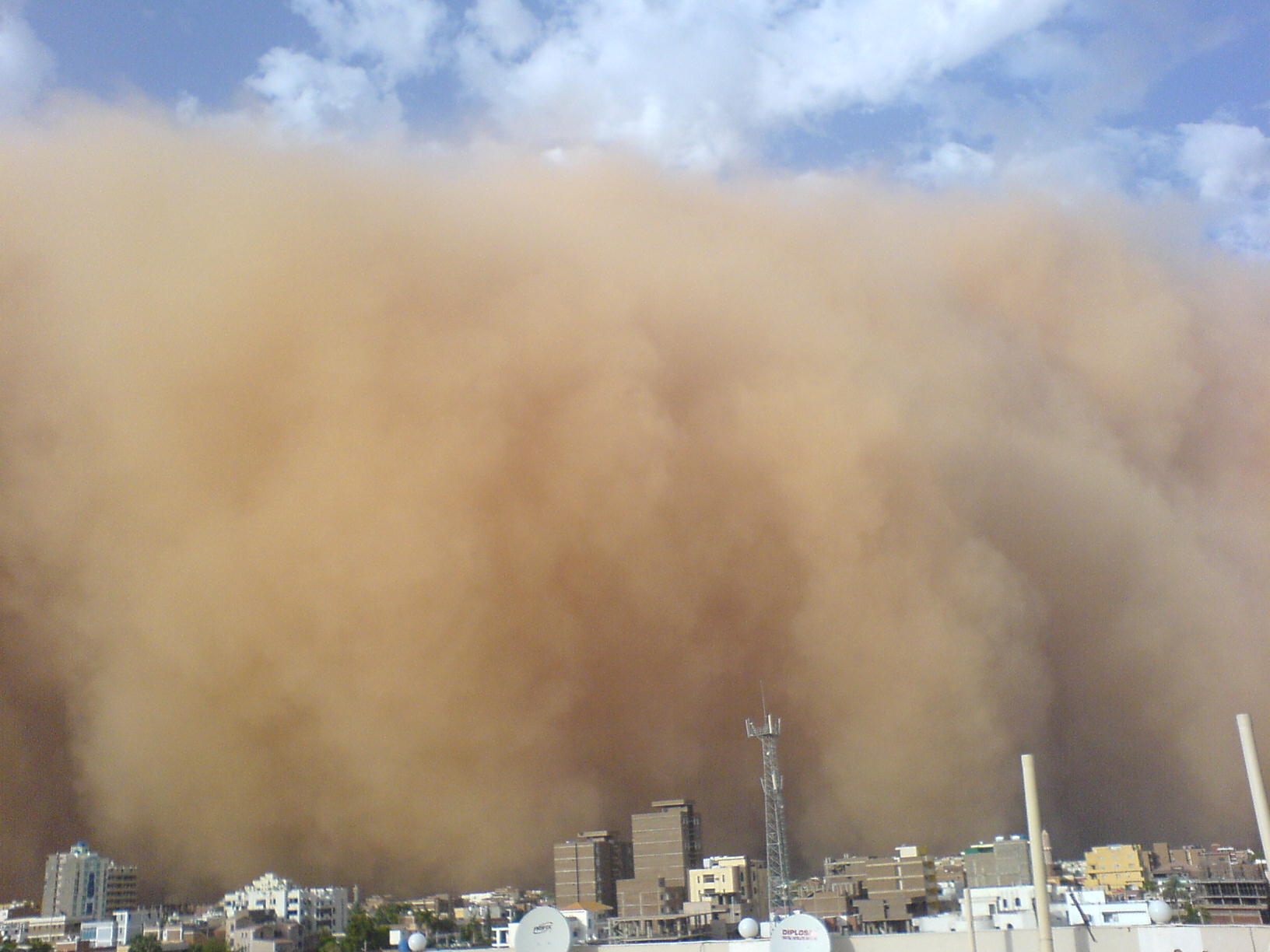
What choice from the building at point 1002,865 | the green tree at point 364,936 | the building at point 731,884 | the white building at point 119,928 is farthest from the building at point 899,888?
the white building at point 119,928

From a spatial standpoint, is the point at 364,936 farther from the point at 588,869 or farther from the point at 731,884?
the point at 588,869

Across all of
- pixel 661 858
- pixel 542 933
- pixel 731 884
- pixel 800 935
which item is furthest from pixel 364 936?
pixel 800 935

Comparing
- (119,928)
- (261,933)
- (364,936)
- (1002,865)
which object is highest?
(1002,865)

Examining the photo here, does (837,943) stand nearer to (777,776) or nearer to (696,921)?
(777,776)

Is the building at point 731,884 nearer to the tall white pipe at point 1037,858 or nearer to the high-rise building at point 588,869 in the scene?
the high-rise building at point 588,869

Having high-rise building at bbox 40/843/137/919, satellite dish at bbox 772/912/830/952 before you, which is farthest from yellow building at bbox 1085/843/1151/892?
satellite dish at bbox 772/912/830/952

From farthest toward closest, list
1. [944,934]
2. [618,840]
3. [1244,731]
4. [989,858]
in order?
[618,840] < [989,858] < [944,934] < [1244,731]

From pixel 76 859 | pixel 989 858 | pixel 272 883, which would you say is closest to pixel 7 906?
pixel 76 859
